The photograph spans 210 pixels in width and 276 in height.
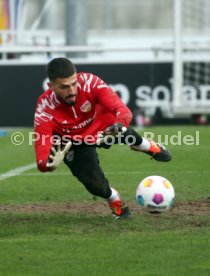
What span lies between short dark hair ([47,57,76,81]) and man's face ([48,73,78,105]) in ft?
0.12

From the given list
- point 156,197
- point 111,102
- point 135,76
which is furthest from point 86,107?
point 135,76

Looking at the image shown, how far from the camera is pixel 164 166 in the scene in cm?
1410

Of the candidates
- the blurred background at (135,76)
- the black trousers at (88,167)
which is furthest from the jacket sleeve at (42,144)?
the blurred background at (135,76)

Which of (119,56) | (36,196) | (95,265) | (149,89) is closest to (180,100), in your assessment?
(149,89)

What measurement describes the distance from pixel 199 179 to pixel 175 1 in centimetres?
896

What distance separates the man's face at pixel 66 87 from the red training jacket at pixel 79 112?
0.16 metres

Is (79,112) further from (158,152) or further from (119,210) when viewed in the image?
(158,152)

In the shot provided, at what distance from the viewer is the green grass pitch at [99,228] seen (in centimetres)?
710

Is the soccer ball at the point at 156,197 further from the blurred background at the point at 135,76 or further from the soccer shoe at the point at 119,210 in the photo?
the blurred background at the point at 135,76

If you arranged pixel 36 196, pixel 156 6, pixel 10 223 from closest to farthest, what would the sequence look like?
1. pixel 10 223
2. pixel 36 196
3. pixel 156 6

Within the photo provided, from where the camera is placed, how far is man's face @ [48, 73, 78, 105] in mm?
8641

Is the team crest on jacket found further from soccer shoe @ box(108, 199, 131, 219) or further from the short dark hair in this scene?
soccer shoe @ box(108, 199, 131, 219)

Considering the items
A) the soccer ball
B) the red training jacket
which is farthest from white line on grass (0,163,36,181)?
the soccer ball

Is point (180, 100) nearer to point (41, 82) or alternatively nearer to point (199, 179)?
point (41, 82)
